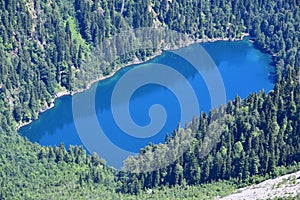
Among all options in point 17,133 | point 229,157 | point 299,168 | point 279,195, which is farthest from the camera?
point 17,133

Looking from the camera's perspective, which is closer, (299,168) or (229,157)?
(299,168)

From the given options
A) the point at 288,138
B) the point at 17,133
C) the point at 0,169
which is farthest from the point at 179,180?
the point at 17,133

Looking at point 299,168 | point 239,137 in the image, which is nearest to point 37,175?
point 239,137

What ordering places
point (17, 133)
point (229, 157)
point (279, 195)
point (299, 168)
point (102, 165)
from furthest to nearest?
1. point (17, 133)
2. point (102, 165)
3. point (229, 157)
4. point (299, 168)
5. point (279, 195)

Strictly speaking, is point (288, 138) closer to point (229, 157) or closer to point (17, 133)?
point (229, 157)

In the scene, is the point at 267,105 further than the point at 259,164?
Yes

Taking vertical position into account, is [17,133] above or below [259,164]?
above

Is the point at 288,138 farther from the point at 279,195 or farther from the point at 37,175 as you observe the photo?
the point at 37,175

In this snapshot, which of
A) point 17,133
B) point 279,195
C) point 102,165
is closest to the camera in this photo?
point 279,195

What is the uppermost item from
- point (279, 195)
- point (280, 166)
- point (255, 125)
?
point (255, 125)
